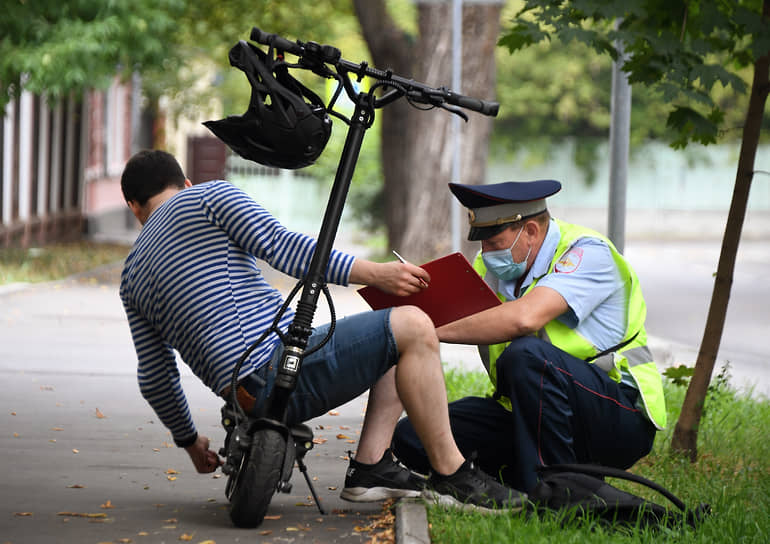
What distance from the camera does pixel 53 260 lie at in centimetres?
1769

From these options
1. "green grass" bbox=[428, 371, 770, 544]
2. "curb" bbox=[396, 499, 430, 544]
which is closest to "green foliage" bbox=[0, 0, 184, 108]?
"green grass" bbox=[428, 371, 770, 544]

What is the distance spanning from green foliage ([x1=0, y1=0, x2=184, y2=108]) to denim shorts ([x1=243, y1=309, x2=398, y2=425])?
39.2 ft

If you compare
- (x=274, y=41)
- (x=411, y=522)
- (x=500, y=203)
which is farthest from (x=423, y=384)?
(x=274, y=41)

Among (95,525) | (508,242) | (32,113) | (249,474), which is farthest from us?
(32,113)

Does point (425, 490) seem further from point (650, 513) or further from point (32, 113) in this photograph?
point (32, 113)

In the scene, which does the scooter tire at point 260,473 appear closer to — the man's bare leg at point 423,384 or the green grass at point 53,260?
the man's bare leg at point 423,384

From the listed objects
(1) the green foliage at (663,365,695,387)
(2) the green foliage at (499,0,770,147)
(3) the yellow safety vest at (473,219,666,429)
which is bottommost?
(1) the green foliage at (663,365,695,387)

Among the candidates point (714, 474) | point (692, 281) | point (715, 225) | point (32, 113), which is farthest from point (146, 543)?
point (715, 225)

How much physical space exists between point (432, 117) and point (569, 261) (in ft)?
42.5

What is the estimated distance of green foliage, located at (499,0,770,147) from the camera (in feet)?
18.4

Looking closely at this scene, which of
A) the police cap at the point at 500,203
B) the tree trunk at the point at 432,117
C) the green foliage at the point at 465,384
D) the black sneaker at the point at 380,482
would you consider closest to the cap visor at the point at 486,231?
the police cap at the point at 500,203

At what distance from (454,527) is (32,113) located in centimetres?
1830

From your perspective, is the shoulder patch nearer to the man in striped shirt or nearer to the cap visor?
the cap visor

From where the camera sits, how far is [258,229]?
14.6 feet
